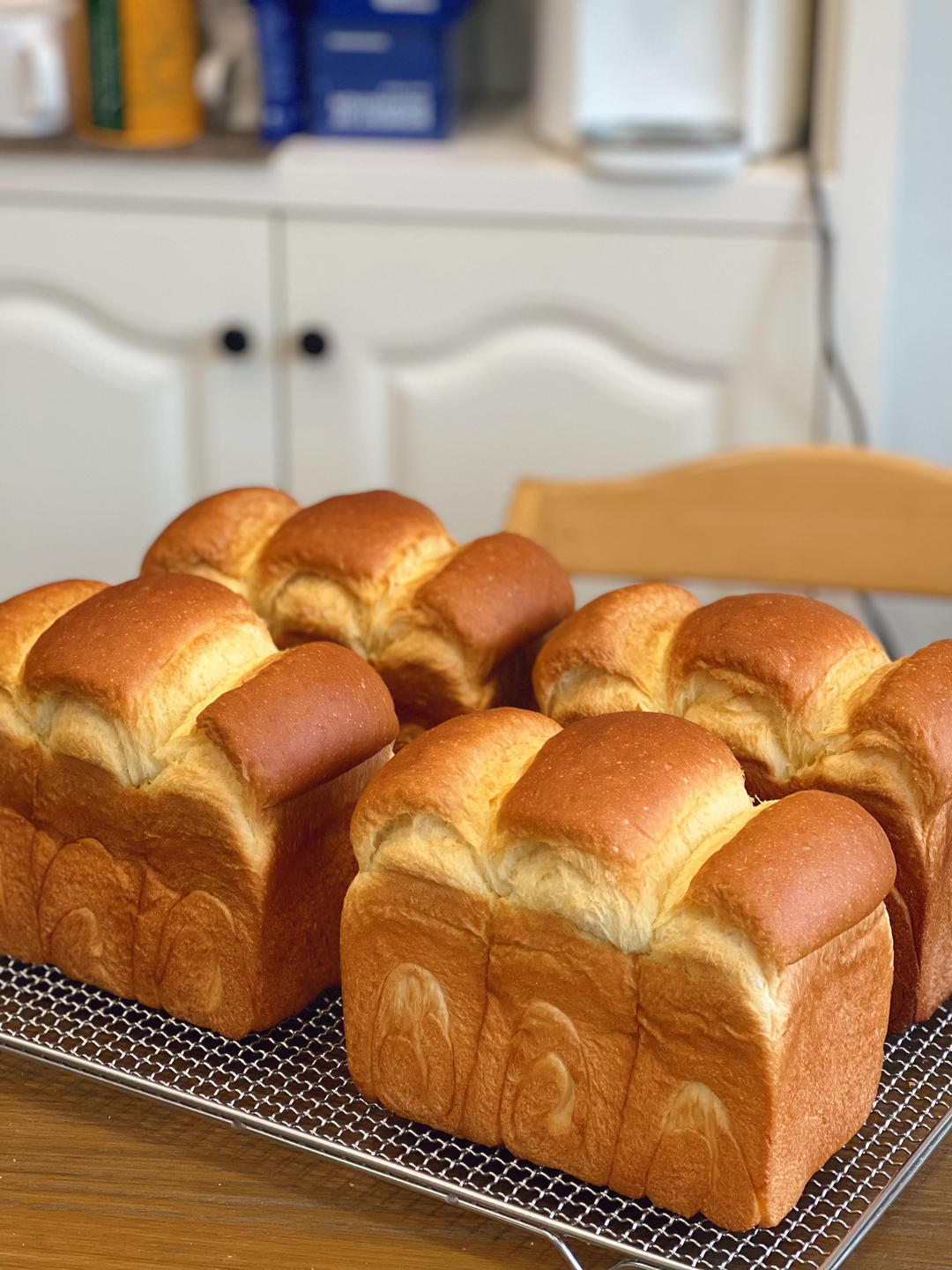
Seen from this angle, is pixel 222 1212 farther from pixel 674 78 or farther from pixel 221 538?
pixel 674 78

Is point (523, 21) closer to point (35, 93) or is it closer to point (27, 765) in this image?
point (35, 93)

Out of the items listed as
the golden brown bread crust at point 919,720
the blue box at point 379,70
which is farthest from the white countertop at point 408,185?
the golden brown bread crust at point 919,720

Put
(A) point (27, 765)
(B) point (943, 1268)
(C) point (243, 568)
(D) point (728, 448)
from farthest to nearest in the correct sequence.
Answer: (D) point (728, 448)
(C) point (243, 568)
(A) point (27, 765)
(B) point (943, 1268)

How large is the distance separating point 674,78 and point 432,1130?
1.58 metres

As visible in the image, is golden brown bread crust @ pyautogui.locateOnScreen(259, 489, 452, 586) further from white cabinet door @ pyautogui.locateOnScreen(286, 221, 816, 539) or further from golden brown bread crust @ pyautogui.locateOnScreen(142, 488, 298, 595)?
white cabinet door @ pyautogui.locateOnScreen(286, 221, 816, 539)

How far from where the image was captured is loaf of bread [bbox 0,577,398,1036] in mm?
872

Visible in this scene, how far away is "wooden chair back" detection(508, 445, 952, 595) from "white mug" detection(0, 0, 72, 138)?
3.50 feet

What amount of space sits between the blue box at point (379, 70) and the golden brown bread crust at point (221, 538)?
120cm

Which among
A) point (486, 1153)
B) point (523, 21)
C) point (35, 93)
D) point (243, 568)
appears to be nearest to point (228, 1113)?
point (486, 1153)

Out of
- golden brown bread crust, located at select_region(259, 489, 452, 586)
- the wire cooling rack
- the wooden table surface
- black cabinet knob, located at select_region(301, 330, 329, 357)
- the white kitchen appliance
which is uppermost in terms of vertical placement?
the white kitchen appliance

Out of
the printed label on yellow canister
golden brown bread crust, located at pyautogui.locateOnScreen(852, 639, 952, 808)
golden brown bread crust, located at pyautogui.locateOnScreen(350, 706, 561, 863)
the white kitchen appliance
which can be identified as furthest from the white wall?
golden brown bread crust, located at pyautogui.locateOnScreen(350, 706, 561, 863)

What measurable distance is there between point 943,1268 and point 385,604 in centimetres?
53

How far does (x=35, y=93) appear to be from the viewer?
2168 mm

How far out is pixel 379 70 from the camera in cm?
217
